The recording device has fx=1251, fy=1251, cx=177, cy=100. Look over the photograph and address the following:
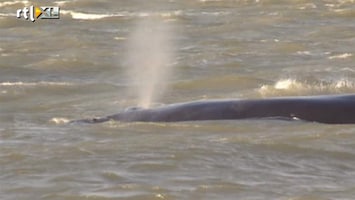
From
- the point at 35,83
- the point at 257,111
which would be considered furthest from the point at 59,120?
the point at 35,83

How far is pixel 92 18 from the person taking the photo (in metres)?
34.8

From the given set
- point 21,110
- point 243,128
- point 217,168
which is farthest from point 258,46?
point 217,168

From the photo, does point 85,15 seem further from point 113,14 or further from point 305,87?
point 305,87

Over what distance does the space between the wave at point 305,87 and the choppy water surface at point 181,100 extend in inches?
1.2

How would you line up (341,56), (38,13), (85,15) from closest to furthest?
1. (341,56)
2. (85,15)
3. (38,13)

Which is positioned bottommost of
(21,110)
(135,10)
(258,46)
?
(135,10)

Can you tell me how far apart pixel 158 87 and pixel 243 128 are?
540 cm

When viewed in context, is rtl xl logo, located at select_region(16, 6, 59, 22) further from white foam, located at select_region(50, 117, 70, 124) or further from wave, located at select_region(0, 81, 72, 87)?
white foam, located at select_region(50, 117, 70, 124)

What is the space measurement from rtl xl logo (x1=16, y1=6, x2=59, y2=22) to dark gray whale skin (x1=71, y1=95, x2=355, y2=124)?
62.1 feet

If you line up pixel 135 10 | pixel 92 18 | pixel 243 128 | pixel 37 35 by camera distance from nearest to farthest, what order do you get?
pixel 243 128, pixel 37 35, pixel 92 18, pixel 135 10

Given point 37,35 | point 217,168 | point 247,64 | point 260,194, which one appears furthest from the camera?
point 37,35

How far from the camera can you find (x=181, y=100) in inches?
697

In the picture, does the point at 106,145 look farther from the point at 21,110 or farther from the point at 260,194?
the point at 21,110

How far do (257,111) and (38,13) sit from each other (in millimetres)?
22632
